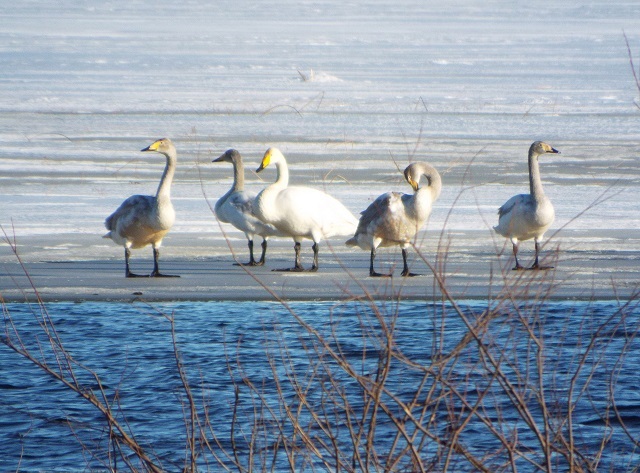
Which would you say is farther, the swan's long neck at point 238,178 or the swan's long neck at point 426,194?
the swan's long neck at point 238,178

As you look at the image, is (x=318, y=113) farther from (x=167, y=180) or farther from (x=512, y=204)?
(x=512, y=204)

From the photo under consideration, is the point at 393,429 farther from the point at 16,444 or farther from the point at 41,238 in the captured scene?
the point at 41,238

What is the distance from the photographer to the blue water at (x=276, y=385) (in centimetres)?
526

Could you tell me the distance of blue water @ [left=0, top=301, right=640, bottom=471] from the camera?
526cm

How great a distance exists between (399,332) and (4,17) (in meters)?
57.2

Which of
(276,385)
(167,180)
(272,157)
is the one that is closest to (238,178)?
(272,157)

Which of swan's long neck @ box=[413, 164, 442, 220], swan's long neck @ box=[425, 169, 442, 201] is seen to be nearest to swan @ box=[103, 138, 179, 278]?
swan's long neck @ box=[413, 164, 442, 220]

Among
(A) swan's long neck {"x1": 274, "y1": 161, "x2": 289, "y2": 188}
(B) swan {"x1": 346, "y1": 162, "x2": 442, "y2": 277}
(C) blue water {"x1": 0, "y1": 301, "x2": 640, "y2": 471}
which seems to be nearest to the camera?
(C) blue water {"x1": 0, "y1": 301, "x2": 640, "y2": 471}

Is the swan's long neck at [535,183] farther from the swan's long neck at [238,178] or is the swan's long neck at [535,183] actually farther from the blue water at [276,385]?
the swan's long neck at [238,178]

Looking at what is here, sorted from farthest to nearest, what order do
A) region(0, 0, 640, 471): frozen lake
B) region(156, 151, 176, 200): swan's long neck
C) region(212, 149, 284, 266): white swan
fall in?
region(212, 149, 284, 266): white swan < region(156, 151, 176, 200): swan's long neck < region(0, 0, 640, 471): frozen lake

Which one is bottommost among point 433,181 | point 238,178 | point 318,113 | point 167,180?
point 167,180

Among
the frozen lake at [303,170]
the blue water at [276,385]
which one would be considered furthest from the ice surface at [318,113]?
the blue water at [276,385]

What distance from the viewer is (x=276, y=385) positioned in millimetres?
4898

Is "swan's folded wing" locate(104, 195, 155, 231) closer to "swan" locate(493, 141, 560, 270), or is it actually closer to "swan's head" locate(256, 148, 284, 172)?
"swan's head" locate(256, 148, 284, 172)
